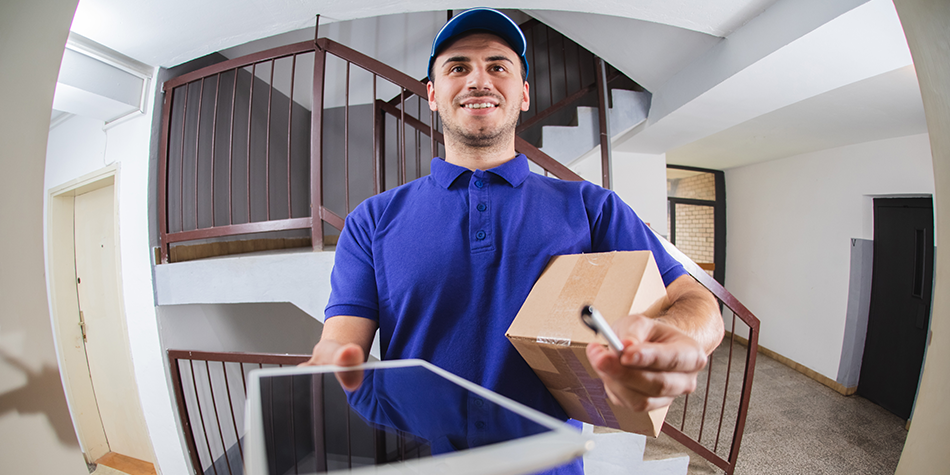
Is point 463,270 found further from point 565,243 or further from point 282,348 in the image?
point 282,348

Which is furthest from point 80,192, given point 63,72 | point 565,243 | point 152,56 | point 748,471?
point 748,471

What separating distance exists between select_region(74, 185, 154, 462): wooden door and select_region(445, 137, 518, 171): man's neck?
1.00 meters

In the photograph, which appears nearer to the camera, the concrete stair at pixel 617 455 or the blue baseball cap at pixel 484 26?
the blue baseball cap at pixel 484 26

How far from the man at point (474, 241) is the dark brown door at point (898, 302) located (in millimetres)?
3528

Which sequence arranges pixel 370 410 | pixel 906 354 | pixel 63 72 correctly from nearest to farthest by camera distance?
pixel 370 410 < pixel 63 72 < pixel 906 354

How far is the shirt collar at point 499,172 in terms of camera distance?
1.92 ft

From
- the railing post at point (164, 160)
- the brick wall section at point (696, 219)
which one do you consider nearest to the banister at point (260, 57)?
the railing post at point (164, 160)

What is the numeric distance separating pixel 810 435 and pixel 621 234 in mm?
3107

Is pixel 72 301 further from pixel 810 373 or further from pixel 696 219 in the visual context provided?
pixel 696 219

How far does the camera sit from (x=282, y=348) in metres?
1.87

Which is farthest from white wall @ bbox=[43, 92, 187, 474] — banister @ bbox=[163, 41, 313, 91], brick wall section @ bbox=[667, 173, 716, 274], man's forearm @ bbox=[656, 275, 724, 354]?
brick wall section @ bbox=[667, 173, 716, 274]

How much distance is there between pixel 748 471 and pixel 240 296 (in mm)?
2952

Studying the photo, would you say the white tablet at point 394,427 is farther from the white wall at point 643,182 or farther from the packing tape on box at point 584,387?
the white wall at point 643,182

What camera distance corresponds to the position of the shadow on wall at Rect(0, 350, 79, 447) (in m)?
0.34
